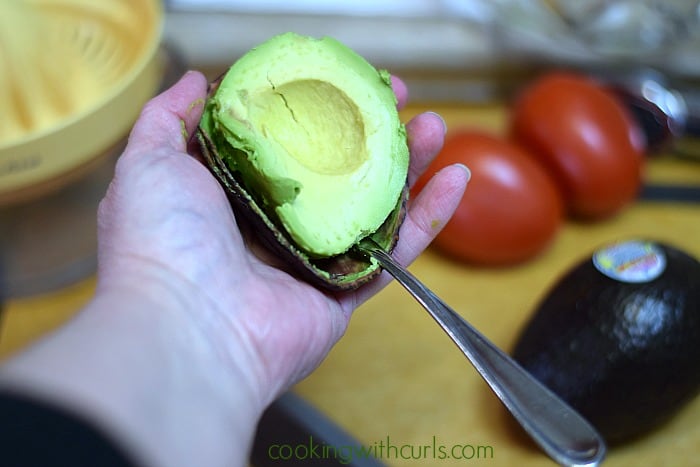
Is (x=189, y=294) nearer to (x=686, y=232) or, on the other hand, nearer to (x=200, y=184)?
(x=200, y=184)

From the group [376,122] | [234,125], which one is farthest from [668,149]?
[234,125]

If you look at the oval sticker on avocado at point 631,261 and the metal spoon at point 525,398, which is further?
the oval sticker on avocado at point 631,261

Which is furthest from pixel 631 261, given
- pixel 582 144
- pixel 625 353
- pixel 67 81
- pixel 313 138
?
pixel 67 81

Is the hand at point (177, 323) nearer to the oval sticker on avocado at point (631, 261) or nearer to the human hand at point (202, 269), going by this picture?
the human hand at point (202, 269)

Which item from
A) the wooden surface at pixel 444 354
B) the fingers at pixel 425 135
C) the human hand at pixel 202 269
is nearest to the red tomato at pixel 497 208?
the wooden surface at pixel 444 354

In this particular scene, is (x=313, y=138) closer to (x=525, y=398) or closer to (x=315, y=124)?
(x=315, y=124)

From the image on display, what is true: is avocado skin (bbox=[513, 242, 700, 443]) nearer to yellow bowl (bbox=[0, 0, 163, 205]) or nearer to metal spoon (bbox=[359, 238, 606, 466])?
metal spoon (bbox=[359, 238, 606, 466])

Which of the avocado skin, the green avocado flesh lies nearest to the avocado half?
the green avocado flesh
